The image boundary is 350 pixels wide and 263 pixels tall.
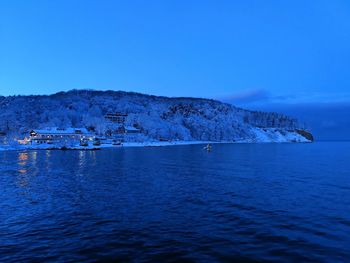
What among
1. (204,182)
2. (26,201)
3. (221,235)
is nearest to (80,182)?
(26,201)

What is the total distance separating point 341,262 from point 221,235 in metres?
5.58

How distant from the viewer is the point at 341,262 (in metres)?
12.9

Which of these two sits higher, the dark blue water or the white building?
the white building

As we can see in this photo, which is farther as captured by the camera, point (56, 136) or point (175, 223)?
point (56, 136)

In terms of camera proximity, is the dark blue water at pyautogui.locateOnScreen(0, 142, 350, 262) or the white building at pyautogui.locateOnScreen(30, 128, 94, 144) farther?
the white building at pyautogui.locateOnScreen(30, 128, 94, 144)

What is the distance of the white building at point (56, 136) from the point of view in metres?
151

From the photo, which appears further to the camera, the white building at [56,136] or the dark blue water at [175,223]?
the white building at [56,136]

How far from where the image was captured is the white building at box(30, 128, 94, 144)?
151m

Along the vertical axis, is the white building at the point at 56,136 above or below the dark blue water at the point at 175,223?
above

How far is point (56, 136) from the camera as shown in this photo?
511ft

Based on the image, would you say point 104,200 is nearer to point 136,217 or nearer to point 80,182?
point 136,217

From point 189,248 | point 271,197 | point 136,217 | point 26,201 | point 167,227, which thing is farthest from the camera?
point 271,197

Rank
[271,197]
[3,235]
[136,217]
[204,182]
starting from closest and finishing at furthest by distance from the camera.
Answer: [3,235]
[136,217]
[271,197]
[204,182]

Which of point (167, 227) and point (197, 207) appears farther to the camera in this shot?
point (197, 207)
